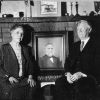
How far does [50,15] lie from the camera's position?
8.63ft

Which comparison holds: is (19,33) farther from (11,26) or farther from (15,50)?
(11,26)

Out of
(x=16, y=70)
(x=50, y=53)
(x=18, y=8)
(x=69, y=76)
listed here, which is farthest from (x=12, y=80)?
(x=18, y=8)

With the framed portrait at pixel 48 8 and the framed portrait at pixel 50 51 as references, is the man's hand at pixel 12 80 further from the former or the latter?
the framed portrait at pixel 48 8

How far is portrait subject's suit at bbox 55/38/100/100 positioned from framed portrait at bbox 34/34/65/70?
36cm

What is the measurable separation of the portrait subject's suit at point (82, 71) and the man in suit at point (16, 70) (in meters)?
0.32

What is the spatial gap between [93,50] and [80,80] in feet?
1.28

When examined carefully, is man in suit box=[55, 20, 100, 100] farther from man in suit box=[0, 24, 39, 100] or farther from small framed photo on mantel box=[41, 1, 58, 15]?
small framed photo on mantel box=[41, 1, 58, 15]

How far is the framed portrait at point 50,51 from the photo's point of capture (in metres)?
2.66

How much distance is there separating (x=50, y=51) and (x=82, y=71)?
600 mm

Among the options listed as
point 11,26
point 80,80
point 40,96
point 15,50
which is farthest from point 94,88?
point 11,26

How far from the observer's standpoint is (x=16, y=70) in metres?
2.34

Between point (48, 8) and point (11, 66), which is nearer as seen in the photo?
point (11, 66)

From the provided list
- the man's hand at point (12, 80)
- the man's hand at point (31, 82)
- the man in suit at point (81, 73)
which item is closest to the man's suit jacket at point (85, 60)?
the man in suit at point (81, 73)

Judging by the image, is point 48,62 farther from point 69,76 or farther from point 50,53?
point 69,76
